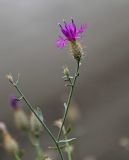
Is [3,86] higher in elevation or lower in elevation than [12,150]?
lower

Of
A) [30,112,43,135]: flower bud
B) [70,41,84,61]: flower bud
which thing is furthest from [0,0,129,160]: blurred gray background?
[70,41,84,61]: flower bud

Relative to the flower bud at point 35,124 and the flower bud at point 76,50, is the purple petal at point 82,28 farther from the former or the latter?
the flower bud at point 35,124

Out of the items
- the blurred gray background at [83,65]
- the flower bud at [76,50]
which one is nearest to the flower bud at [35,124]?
the flower bud at [76,50]

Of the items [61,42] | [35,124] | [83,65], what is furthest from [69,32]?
[83,65]

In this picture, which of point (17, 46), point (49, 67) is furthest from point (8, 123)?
point (17, 46)

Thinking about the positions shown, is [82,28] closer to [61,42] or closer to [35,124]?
[61,42]

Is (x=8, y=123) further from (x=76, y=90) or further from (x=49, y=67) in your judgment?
(x=49, y=67)
